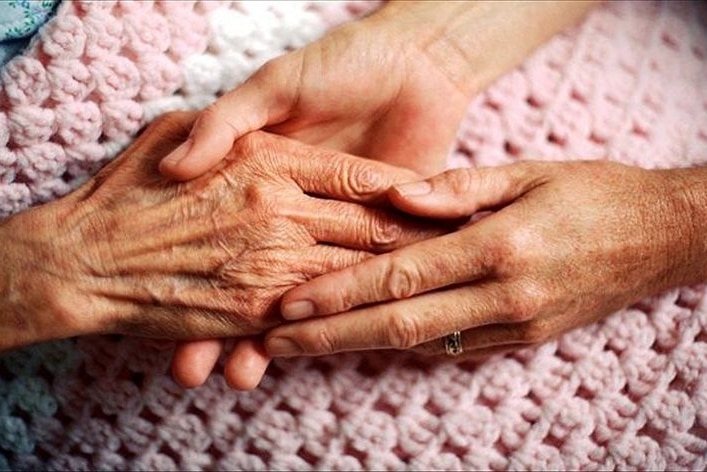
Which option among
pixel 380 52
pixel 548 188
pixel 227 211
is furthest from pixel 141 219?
pixel 548 188

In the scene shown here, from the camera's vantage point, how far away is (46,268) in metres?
0.98

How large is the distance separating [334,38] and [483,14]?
198 millimetres

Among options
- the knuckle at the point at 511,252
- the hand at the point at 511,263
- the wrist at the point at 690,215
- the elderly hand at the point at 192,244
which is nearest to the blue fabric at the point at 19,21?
the elderly hand at the point at 192,244

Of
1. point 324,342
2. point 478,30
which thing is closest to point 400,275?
point 324,342

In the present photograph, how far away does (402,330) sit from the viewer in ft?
3.11

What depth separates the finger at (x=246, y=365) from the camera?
99 cm

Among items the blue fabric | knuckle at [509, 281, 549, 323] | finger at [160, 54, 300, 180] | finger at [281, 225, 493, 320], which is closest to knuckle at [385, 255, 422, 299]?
finger at [281, 225, 493, 320]

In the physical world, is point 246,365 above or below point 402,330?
below

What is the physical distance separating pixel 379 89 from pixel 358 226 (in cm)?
17

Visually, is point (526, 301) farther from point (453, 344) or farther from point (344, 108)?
point (344, 108)

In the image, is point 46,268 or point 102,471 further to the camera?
point 102,471

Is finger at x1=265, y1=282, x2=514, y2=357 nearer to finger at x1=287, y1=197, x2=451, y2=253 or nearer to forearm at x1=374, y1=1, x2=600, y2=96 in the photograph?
finger at x1=287, y1=197, x2=451, y2=253

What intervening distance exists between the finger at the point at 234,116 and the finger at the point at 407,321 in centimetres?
21

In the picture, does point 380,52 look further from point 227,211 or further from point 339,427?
point 339,427
